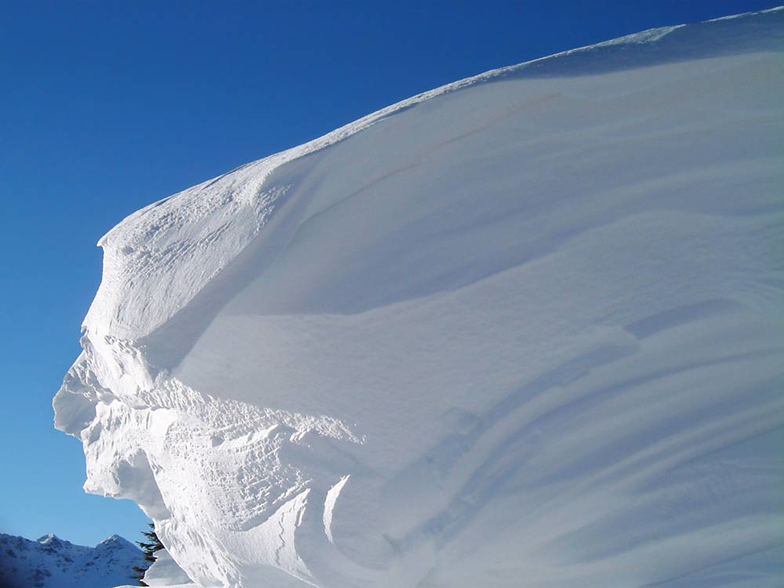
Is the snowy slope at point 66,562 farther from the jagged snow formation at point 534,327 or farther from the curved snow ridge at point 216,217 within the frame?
the jagged snow formation at point 534,327

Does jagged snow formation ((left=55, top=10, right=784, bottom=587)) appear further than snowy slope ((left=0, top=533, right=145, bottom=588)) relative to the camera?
No

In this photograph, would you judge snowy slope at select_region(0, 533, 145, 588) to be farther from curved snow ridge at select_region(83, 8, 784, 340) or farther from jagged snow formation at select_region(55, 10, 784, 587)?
jagged snow formation at select_region(55, 10, 784, 587)

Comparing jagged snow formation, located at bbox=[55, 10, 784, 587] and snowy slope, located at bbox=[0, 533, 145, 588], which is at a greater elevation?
snowy slope, located at bbox=[0, 533, 145, 588]

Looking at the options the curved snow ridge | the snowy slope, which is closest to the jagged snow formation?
the curved snow ridge

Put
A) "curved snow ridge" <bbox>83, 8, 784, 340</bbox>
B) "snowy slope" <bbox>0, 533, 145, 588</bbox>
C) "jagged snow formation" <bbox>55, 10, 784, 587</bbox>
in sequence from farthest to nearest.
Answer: "snowy slope" <bbox>0, 533, 145, 588</bbox> < "jagged snow formation" <bbox>55, 10, 784, 587</bbox> < "curved snow ridge" <bbox>83, 8, 784, 340</bbox>

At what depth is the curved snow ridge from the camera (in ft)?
11.1

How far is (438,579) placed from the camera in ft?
12.6

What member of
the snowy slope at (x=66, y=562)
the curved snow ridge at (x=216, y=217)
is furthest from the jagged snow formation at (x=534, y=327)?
the snowy slope at (x=66, y=562)

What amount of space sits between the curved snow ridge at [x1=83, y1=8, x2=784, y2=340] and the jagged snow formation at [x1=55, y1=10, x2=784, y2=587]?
0.10 feet

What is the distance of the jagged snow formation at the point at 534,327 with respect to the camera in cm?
360

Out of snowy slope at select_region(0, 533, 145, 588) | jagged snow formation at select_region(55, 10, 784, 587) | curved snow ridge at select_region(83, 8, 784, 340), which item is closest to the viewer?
curved snow ridge at select_region(83, 8, 784, 340)

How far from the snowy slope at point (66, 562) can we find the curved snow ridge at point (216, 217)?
2786 cm

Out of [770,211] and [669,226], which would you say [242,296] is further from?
[770,211]

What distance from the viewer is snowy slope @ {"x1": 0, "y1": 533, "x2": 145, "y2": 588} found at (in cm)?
3073
